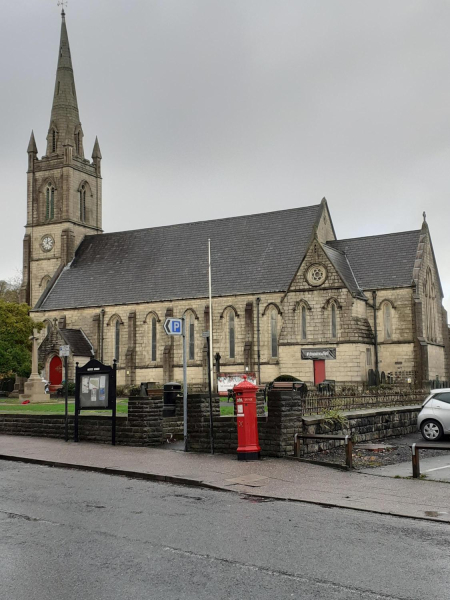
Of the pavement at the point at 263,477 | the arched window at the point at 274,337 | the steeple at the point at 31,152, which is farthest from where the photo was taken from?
the steeple at the point at 31,152

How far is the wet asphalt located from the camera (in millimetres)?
6719

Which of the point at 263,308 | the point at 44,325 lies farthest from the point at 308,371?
the point at 44,325

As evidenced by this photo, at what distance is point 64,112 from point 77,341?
23453 mm

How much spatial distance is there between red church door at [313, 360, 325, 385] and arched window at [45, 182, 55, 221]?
31366 mm

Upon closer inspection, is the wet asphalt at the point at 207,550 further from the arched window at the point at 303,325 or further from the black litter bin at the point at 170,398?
the arched window at the point at 303,325

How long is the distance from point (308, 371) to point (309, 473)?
30.8 meters

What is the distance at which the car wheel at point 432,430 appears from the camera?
1980cm

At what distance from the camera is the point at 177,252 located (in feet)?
186

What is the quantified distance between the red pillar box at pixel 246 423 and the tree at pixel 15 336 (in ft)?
125

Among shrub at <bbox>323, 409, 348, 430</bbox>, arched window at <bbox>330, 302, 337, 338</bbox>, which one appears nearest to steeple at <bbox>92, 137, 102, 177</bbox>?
arched window at <bbox>330, 302, 337, 338</bbox>

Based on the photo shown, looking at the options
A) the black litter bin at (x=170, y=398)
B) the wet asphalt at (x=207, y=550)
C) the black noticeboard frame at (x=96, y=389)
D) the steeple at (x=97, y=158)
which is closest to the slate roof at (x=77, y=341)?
the steeple at (x=97, y=158)

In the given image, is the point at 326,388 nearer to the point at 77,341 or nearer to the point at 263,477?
the point at 263,477

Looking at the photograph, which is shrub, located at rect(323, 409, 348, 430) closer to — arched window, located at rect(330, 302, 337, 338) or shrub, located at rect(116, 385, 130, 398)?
arched window, located at rect(330, 302, 337, 338)

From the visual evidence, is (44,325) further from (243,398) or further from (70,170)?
(243,398)
